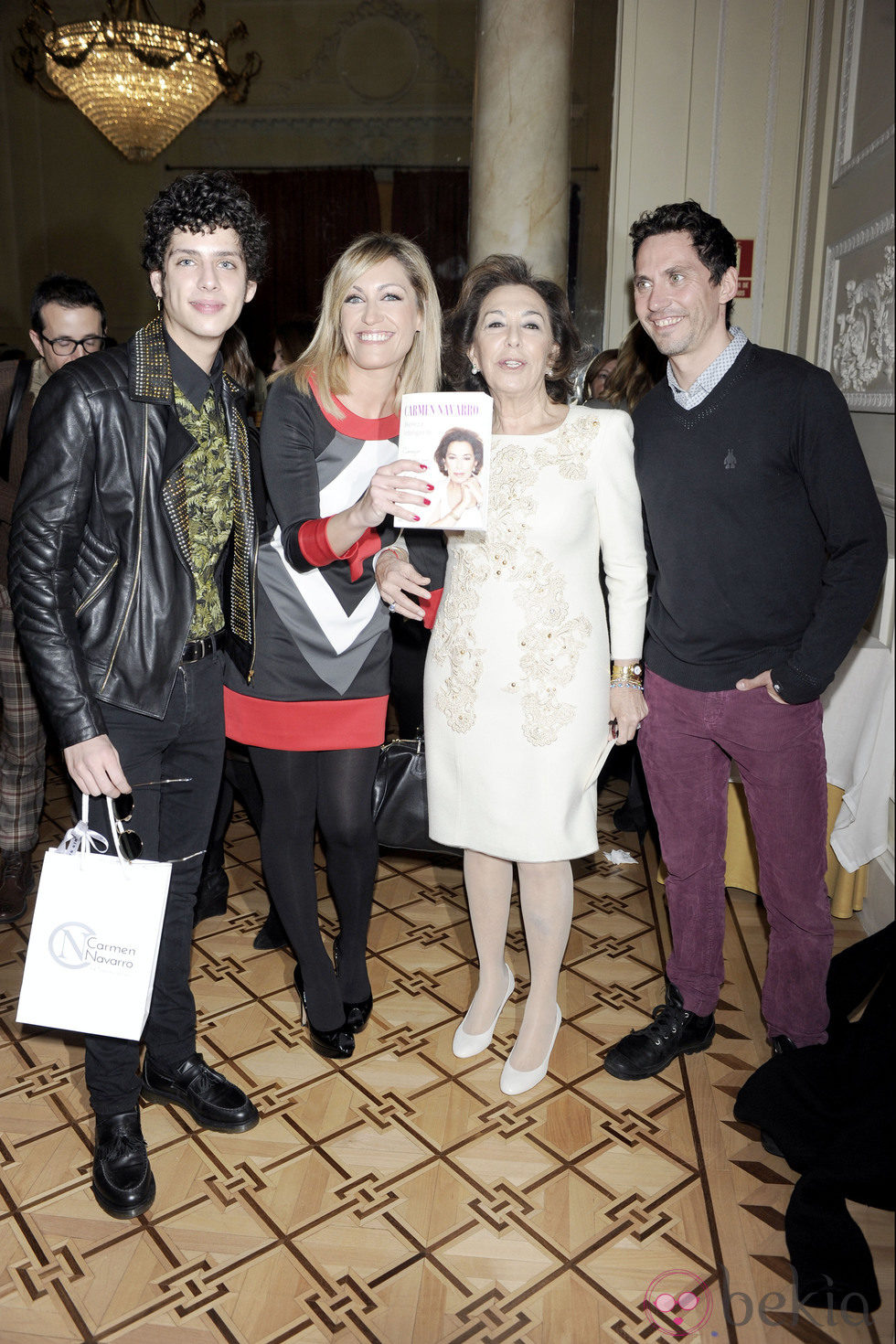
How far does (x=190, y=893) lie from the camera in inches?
86.9

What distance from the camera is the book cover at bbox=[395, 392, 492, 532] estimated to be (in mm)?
1835

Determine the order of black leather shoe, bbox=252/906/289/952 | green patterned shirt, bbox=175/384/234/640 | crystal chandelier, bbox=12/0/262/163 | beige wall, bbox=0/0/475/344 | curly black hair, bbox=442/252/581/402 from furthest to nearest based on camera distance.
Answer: beige wall, bbox=0/0/475/344
crystal chandelier, bbox=12/0/262/163
black leather shoe, bbox=252/906/289/952
curly black hair, bbox=442/252/581/402
green patterned shirt, bbox=175/384/234/640

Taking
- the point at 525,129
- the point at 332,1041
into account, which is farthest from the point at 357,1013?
the point at 525,129

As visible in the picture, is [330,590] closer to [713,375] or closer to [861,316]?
[713,375]

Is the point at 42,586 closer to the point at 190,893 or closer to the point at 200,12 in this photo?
the point at 190,893

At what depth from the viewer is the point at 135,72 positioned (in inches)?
270

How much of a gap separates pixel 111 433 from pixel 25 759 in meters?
1.73

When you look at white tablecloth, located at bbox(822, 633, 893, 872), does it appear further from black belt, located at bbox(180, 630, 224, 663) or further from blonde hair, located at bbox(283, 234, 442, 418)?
black belt, located at bbox(180, 630, 224, 663)

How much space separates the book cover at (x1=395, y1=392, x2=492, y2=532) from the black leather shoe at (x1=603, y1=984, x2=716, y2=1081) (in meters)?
1.39

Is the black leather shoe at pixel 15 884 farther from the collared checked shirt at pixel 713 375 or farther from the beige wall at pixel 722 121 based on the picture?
the beige wall at pixel 722 121

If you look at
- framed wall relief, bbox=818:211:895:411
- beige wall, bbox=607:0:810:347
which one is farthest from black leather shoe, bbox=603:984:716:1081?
beige wall, bbox=607:0:810:347

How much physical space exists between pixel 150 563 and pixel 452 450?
603 millimetres

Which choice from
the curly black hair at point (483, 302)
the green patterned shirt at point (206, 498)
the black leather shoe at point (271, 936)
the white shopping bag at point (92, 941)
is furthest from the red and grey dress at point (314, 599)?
the black leather shoe at point (271, 936)

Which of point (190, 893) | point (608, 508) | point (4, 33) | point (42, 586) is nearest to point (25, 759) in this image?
point (190, 893)
